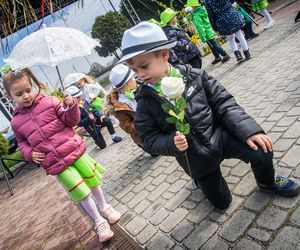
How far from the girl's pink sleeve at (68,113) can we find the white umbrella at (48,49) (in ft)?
1.43

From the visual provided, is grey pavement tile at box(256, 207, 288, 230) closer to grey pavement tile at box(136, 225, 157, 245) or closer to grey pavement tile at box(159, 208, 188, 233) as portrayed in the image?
grey pavement tile at box(159, 208, 188, 233)

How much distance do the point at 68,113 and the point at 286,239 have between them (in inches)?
88.4

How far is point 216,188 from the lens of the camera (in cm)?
264

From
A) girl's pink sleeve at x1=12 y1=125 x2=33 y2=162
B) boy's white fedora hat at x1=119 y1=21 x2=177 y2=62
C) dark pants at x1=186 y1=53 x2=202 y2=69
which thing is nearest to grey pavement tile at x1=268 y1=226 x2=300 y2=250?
boy's white fedora hat at x1=119 y1=21 x2=177 y2=62

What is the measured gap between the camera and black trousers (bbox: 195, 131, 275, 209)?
2422 mm

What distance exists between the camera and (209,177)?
264 cm

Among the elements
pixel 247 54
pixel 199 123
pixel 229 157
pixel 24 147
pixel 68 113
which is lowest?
pixel 247 54

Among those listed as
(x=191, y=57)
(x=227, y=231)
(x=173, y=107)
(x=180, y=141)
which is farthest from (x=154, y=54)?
(x=191, y=57)

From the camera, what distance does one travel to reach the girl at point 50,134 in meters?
3.11

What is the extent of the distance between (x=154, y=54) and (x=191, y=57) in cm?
344

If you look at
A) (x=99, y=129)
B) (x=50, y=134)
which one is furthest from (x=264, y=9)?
(x=50, y=134)

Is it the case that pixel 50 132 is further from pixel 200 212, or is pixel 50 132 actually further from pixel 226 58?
pixel 226 58

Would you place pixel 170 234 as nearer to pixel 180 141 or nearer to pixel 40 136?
pixel 180 141

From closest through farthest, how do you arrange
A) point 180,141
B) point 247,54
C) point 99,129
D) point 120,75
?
1. point 180,141
2. point 120,75
3. point 99,129
4. point 247,54
